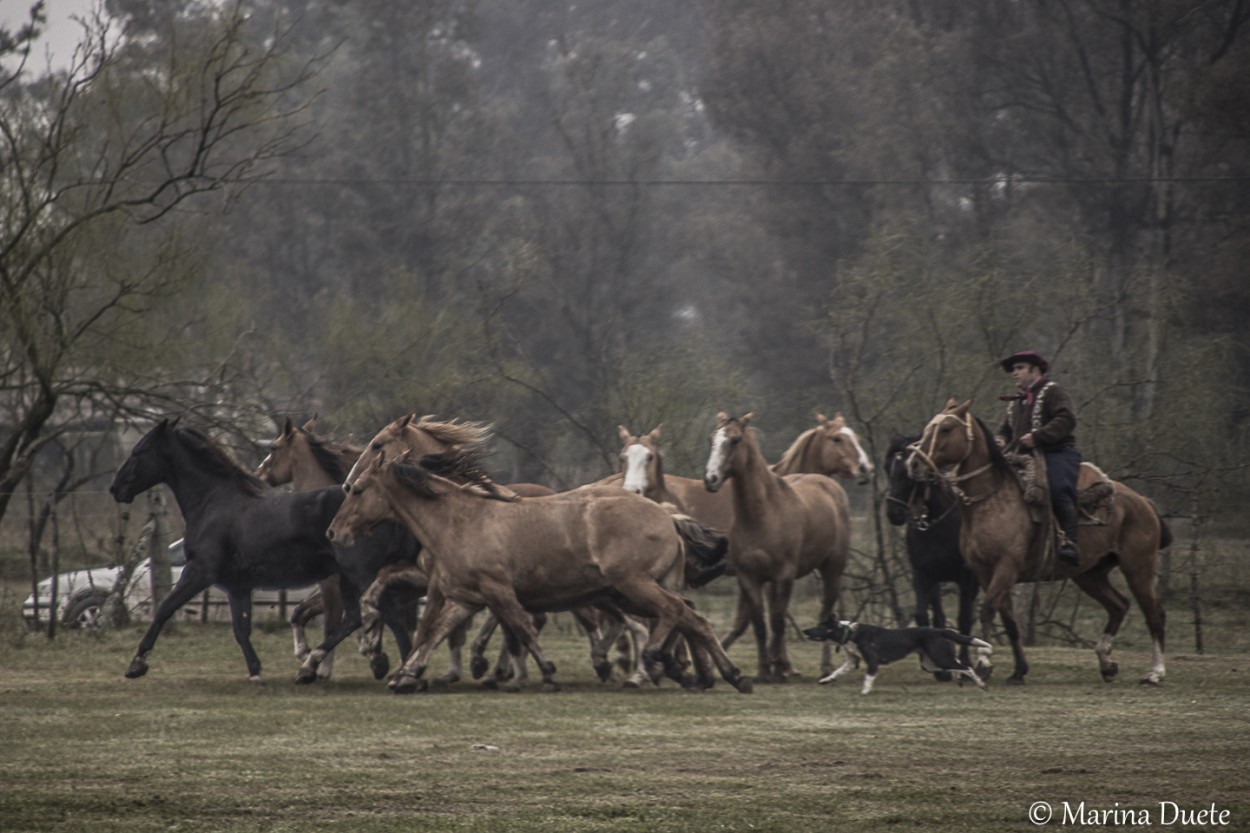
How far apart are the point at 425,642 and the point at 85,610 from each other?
8139mm

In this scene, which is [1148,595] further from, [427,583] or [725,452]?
[427,583]

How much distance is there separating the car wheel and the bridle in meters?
9.94

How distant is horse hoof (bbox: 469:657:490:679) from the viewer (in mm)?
13453

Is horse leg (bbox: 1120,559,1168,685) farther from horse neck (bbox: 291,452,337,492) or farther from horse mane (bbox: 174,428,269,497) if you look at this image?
horse mane (bbox: 174,428,269,497)

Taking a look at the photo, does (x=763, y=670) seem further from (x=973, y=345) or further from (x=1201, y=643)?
(x=973, y=345)

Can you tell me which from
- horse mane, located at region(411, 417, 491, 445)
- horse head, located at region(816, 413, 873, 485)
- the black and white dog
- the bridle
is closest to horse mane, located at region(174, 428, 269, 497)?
horse mane, located at region(411, 417, 491, 445)

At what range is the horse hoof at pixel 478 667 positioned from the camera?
13.5 meters

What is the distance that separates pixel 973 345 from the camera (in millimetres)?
24594

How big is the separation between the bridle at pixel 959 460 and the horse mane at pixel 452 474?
10.9 ft

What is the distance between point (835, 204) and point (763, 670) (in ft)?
91.6

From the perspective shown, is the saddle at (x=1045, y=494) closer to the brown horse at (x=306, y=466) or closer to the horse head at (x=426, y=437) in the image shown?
the horse head at (x=426, y=437)

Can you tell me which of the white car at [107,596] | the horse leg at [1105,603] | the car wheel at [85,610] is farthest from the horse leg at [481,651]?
the car wheel at [85,610]

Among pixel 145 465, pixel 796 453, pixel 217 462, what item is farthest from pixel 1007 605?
pixel 145 465

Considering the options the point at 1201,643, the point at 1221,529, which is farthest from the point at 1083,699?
the point at 1221,529
